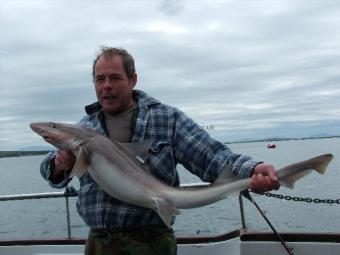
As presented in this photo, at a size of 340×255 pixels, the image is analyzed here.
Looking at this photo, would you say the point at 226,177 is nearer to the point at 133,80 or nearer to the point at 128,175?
the point at 128,175

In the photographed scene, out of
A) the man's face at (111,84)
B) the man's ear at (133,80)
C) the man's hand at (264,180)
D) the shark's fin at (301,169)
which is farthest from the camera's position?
the man's ear at (133,80)

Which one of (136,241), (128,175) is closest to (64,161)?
(128,175)

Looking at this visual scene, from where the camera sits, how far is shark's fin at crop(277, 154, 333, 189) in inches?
139

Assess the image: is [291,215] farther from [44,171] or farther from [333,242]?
[44,171]

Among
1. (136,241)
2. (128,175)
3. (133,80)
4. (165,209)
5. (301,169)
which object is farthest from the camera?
(133,80)

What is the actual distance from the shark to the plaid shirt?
0.58 feet

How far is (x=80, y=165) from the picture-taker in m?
3.92

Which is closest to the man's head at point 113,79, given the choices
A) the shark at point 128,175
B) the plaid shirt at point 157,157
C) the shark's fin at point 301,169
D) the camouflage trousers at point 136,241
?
the plaid shirt at point 157,157

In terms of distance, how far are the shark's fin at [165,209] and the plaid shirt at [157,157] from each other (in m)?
0.24

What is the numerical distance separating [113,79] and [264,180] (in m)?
1.58

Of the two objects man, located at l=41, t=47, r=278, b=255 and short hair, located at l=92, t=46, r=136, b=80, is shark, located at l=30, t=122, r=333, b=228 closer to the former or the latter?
man, located at l=41, t=47, r=278, b=255

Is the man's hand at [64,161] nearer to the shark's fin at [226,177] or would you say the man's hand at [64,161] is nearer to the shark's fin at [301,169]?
the shark's fin at [226,177]

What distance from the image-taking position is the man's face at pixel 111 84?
4242mm

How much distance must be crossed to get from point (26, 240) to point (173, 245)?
12.3ft
